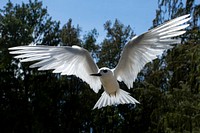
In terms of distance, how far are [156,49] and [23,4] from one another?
1955 cm

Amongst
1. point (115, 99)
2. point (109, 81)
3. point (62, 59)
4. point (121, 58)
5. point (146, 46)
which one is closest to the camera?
point (146, 46)

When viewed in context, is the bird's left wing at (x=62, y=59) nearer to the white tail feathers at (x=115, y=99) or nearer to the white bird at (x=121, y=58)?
the white bird at (x=121, y=58)

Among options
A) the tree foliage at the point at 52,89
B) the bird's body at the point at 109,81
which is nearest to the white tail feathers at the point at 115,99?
the bird's body at the point at 109,81

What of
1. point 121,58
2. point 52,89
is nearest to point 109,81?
point 121,58

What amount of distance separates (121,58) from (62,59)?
2.35ft

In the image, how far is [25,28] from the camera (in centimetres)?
2252

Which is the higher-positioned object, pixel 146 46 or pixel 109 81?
pixel 146 46

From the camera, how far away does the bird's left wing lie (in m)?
4.27

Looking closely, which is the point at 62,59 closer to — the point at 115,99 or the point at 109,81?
the point at 109,81

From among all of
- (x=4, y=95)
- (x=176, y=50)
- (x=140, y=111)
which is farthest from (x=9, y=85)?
(x=176, y=50)

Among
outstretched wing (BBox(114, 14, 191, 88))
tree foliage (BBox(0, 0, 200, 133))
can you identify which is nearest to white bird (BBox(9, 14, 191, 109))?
outstretched wing (BBox(114, 14, 191, 88))

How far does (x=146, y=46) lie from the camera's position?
15.6ft

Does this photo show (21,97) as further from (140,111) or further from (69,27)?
(140,111)

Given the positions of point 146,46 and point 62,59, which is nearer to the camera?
point 146,46
